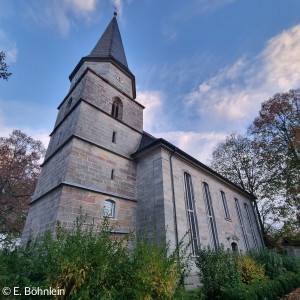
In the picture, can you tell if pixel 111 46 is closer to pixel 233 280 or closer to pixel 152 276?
pixel 152 276

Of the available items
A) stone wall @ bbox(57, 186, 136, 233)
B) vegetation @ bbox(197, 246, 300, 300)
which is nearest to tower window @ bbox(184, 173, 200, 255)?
vegetation @ bbox(197, 246, 300, 300)

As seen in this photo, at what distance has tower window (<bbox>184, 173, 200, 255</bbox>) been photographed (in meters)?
9.22

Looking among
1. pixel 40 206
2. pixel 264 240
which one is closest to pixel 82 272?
pixel 40 206

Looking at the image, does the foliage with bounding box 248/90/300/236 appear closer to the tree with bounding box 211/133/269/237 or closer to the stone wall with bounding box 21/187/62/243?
the tree with bounding box 211/133/269/237

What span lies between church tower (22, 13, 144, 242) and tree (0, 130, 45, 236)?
754cm

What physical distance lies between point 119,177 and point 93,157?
1.80 meters

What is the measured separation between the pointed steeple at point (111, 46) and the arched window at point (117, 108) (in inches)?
147

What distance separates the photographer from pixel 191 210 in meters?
9.91

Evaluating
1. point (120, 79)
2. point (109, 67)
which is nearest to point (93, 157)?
point (120, 79)

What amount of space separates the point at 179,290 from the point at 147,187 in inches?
241

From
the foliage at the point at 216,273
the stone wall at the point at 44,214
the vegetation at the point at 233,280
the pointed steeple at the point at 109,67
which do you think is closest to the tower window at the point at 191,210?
the vegetation at the point at 233,280

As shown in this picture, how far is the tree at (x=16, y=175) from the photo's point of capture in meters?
15.4

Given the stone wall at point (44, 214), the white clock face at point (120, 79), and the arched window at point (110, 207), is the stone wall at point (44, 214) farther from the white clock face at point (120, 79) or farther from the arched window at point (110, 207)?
the white clock face at point (120, 79)

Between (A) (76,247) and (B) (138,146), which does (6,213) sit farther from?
(A) (76,247)
